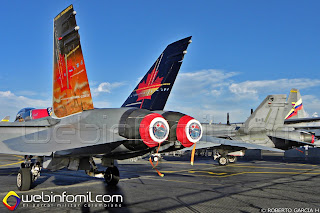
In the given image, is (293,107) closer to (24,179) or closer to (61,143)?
(24,179)

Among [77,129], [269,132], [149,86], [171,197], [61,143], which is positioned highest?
[149,86]

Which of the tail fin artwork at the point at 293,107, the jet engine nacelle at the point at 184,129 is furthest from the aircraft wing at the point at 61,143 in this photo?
the tail fin artwork at the point at 293,107

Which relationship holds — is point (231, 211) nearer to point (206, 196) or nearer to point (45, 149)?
point (206, 196)

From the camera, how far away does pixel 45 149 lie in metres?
7.13

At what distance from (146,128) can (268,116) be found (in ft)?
63.6

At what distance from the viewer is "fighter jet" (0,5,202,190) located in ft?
23.5

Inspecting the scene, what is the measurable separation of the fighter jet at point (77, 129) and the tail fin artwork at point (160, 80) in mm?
2962

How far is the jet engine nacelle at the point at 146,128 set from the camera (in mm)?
6973

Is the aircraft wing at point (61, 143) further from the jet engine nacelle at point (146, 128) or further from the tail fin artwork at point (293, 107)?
the tail fin artwork at point (293, 107)

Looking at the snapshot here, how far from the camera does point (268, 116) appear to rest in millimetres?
23656

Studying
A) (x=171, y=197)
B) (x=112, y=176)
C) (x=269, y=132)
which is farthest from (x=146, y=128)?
(x=269, y=132)

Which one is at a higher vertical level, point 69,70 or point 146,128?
point 69,70

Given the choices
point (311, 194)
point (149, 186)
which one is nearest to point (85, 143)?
point (149, 186)

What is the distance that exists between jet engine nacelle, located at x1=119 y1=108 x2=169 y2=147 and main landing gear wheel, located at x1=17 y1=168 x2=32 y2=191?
507cm
